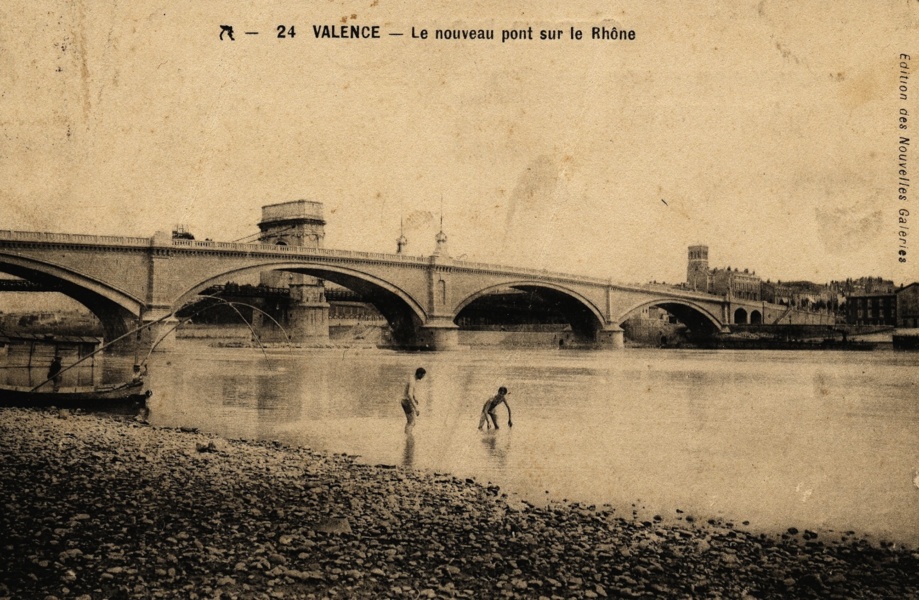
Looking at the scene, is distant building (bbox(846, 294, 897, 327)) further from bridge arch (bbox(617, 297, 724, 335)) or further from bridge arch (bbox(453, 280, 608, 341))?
bridge arch (bbox(617, 297, 724, 335))

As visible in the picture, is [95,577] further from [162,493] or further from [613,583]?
[613,583]

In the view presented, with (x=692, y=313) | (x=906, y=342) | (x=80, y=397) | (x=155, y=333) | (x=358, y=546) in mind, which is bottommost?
(x=358, y=546)

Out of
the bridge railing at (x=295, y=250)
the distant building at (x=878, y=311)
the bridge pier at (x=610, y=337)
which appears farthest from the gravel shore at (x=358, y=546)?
the bridge pier at (x=610, y=337)

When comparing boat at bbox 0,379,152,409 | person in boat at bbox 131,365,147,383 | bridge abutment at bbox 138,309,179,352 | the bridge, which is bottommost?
boat at bbox 0,379,152,409

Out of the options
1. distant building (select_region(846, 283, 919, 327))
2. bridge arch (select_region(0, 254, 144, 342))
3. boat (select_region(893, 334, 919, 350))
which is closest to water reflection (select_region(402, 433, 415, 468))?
distant building (select_region(846, 283, 919, 327))

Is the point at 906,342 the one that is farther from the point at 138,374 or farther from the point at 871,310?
the point at 138,374

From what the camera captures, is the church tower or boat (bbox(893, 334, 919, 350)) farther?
boat (bbox(893, 334, 919, 350))

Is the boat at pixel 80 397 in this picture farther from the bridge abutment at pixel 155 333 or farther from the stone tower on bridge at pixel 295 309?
the stone tower on bridge at pixel 295 309

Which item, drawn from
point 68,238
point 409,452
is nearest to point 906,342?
point 409,452
